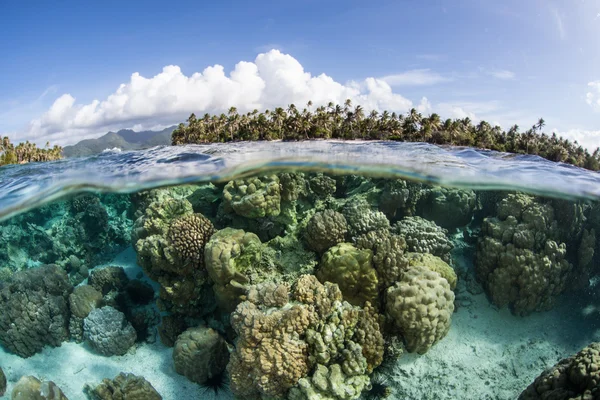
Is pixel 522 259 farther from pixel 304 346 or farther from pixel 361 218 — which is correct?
pixel 304 346

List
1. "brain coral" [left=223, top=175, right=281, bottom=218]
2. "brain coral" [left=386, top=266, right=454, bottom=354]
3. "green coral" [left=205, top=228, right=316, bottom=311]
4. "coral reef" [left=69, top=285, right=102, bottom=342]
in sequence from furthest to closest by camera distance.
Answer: "coral reef" [left=69, top=285, right=102, bottom=342] < "brain coral" [left=223, top=175, right=281, bottom=218] < "green coral" [left=205, top=228, right=316, bottom=311] < "brain coral" [left=386, top=266, right=454, bottom=354]

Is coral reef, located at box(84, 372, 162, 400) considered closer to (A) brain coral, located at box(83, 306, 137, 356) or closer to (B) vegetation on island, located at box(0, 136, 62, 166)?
(A) brain coral, located at box(83, 306, 137, 356)

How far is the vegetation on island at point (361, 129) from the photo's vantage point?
1613 inches

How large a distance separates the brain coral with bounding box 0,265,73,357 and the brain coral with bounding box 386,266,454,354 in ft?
27.3

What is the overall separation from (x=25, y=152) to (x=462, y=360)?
57.8 m

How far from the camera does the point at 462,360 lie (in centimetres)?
742

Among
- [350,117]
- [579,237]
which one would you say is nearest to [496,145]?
[350,117]

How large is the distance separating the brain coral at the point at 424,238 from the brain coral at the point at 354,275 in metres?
1.54

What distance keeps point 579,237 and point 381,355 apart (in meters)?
7.13

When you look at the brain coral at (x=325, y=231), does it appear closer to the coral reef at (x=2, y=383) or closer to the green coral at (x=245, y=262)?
the green coral at (x=245, y=262)

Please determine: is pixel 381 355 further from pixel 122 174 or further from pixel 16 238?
pixel 16 238

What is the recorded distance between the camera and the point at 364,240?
7.37m

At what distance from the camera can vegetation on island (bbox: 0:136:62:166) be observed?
4197 cm

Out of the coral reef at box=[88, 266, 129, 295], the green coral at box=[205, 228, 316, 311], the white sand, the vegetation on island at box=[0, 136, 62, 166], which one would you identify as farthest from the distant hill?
the white sand
